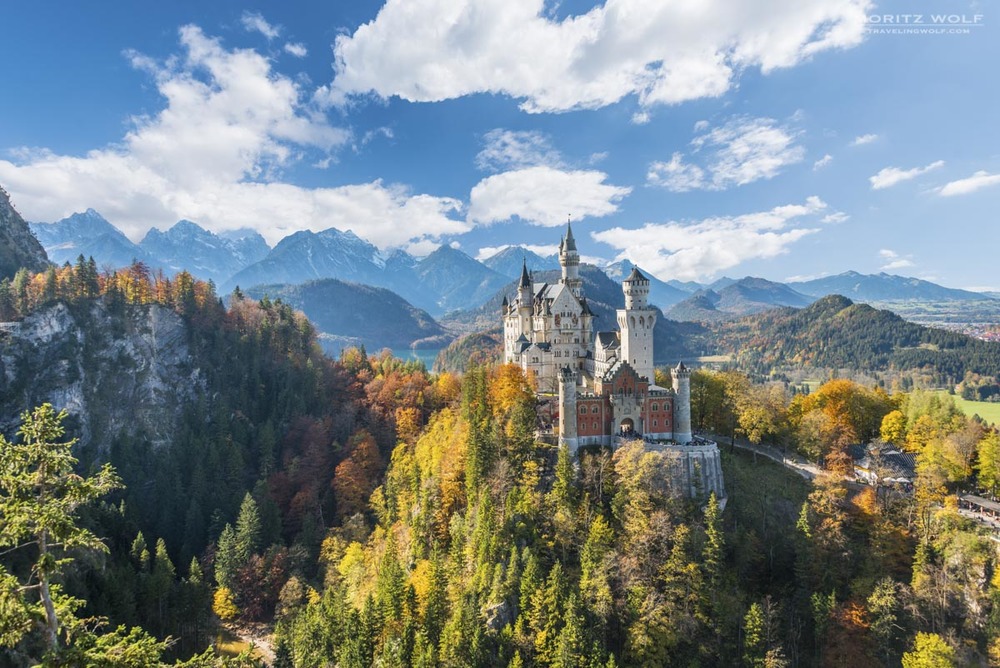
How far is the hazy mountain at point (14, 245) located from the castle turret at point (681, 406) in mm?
148944

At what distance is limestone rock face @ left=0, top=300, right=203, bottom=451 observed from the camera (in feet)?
320

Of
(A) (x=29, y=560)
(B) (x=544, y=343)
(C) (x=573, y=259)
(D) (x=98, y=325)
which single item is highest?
(C) (x=573, y=259)

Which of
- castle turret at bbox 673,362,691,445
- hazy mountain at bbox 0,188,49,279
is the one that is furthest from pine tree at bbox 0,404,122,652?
hazy mountain at bbox 0,188,49,279

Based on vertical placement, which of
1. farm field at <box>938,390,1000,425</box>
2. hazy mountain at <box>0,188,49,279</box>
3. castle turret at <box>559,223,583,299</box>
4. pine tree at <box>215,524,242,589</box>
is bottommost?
pine tree at <box>215,524,242,589</box>

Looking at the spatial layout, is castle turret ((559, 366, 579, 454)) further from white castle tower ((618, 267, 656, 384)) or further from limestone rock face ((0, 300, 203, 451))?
limestone rock face ((0, 300, 203, 451))

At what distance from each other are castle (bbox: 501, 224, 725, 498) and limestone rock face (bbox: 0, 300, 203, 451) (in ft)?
232

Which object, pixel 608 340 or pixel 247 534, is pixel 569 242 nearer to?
pixel 608 340

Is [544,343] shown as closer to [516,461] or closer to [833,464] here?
[516,461]

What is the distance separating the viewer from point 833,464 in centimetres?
6106

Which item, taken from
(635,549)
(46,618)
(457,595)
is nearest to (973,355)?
(635,549)

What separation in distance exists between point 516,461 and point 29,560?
55531 mm

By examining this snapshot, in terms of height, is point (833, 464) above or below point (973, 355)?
below

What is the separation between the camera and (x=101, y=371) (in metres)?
103

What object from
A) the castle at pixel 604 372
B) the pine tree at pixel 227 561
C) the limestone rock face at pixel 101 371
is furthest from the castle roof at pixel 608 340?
the limestone rock face at pixel 101 371
